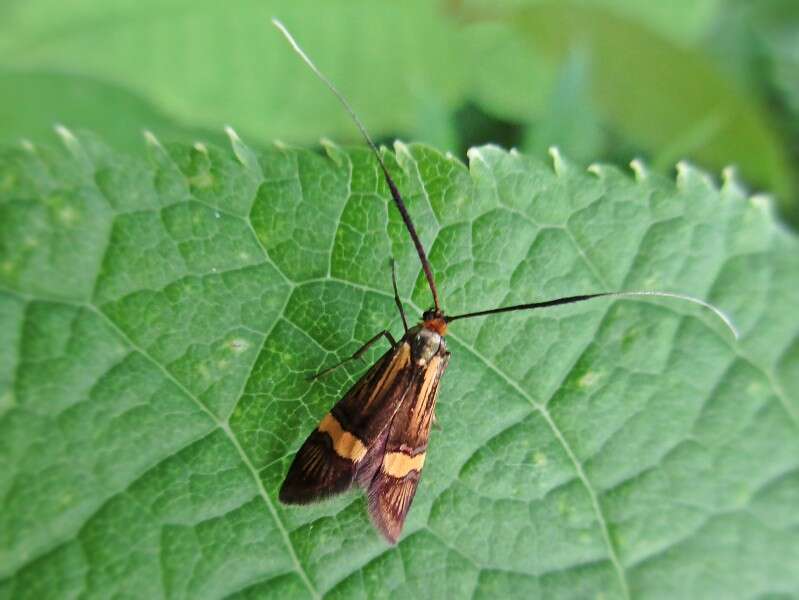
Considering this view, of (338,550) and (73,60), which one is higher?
(73,60)

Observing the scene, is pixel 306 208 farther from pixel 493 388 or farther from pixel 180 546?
pixel 180 546

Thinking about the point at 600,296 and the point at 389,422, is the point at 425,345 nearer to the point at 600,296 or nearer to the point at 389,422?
the point at 389,422

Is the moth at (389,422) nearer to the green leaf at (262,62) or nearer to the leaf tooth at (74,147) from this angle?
the leaf tooth at (74,147)

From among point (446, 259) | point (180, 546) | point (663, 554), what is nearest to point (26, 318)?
point (180, 546)

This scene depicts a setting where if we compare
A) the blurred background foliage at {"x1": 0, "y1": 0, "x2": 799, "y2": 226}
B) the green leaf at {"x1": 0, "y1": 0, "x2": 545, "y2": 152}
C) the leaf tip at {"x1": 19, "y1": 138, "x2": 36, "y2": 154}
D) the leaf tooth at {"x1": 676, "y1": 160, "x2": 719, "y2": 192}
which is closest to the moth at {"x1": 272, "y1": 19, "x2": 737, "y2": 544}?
the leaf tooth at {"x1": 676, "y1": 160, "x2": 719, "y2": 192}

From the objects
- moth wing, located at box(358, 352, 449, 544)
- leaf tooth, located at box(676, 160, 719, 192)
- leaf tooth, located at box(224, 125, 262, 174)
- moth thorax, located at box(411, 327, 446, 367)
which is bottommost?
moth wing, located at box(358, 352, 449, 544)

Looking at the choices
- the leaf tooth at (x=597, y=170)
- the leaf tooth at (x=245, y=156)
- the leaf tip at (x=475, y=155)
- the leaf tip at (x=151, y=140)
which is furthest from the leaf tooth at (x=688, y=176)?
the leaf tip at (x=151, y=140)

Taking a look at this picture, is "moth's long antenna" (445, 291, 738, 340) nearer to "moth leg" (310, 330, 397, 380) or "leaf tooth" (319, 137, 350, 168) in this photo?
"moth leg" (310, 330, 397, 380)

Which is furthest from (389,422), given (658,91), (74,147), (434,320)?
(658,91)

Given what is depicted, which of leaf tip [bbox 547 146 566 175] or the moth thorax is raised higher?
leaf tip [bbox 547 146 566 175]
